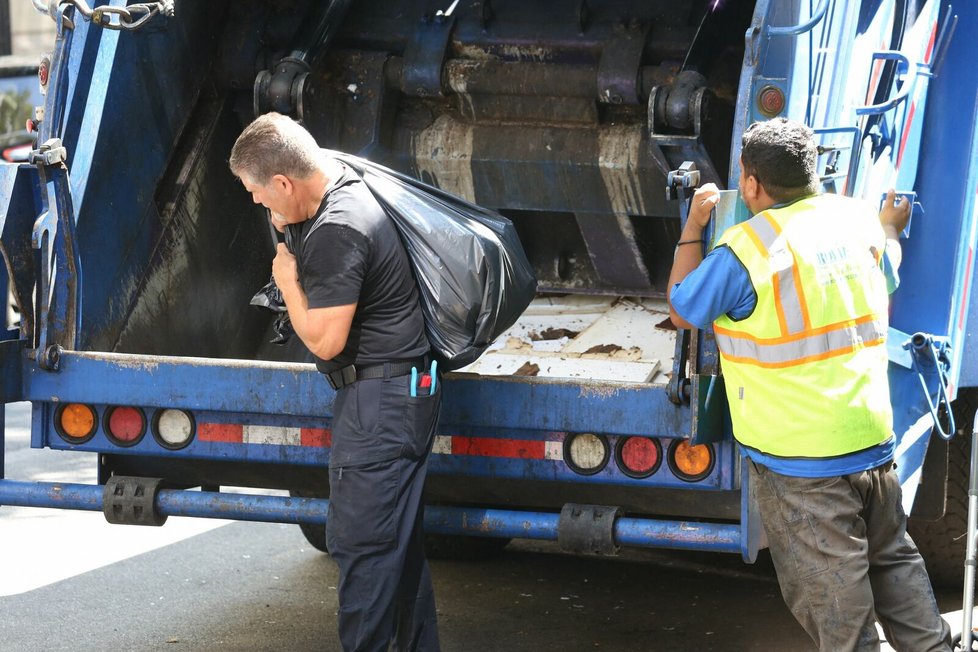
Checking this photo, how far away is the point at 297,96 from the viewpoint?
439 centimetres

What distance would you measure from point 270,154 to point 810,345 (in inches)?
49.7

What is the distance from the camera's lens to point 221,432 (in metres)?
3.89

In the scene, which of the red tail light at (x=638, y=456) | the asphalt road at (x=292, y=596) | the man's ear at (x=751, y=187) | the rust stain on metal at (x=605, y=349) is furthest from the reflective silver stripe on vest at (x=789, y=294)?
the asphalt road at (x=292, y=596)

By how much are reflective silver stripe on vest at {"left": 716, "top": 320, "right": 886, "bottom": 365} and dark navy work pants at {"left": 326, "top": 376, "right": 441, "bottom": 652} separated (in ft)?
2.57

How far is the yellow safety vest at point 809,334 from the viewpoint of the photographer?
10.0 feet

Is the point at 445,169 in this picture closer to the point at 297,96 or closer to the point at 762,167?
the point at 297,96

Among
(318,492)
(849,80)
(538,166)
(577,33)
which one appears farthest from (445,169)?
(849,80)

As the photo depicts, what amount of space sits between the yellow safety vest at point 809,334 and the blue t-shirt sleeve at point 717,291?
0.06 ft

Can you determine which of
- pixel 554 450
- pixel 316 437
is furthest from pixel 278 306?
pixel 554 450

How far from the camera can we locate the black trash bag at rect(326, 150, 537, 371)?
349 centimetres

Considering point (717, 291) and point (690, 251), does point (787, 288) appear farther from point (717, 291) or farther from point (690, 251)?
point (690, 251)

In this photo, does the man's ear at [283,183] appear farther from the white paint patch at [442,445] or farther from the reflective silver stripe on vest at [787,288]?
the reflective silver stripe on vest at [787,288]

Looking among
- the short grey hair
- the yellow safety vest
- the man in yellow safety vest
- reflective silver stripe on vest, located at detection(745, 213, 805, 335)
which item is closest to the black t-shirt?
the short grey hair

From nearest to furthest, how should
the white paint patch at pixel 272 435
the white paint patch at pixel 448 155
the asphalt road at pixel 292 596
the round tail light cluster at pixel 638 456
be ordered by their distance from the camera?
the round tail light cluster at pixel 638 456 → the white paint patch at pixel 272 435 → the asphalt road at pixel 292 596 → the white paint patch at pixel 448 155
